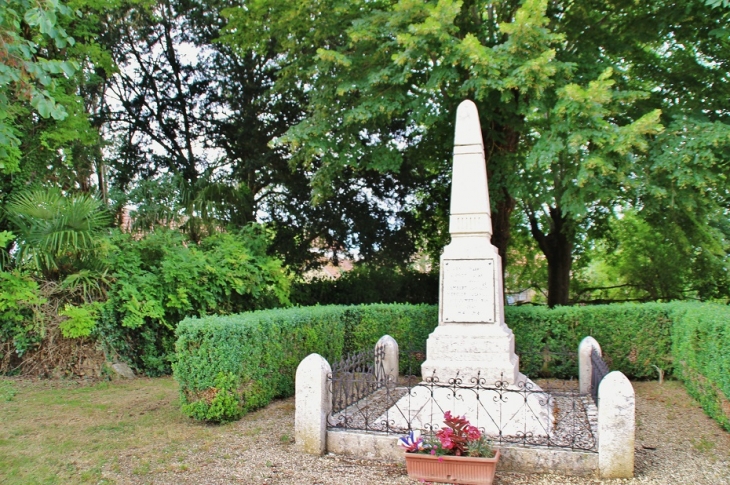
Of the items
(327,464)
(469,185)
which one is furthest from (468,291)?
(327,464)

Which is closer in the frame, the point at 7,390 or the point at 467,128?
the point at 467,128

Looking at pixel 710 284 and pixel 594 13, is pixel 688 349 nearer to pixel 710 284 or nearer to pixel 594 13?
pixel 594 13

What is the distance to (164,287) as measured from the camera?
10.8 meters

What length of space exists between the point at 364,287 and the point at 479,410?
949cm

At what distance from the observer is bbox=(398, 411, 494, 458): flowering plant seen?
487 centimetres

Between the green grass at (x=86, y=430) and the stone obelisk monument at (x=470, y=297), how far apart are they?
2871 millimetres

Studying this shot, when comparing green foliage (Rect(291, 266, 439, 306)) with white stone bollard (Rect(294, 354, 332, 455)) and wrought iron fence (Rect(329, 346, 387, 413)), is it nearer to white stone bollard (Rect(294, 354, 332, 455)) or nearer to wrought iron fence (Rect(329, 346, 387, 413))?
wrought iron fence (Rect(329, 346, 387, 413))

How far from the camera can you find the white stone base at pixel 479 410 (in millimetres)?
5867

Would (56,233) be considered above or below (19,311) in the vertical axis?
above

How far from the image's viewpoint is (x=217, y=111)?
1677cm

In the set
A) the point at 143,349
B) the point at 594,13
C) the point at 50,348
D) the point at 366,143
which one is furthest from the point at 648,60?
the point at 50,348

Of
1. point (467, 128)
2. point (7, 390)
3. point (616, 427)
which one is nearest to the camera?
point (616, 427)

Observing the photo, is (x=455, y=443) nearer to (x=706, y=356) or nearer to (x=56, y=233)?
(x=706, y=356)

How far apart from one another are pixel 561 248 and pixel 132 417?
482 inches
